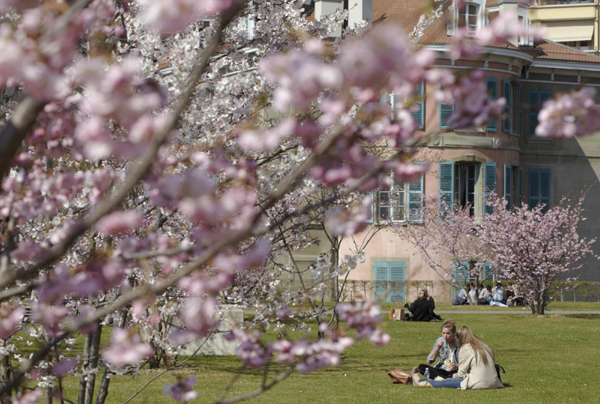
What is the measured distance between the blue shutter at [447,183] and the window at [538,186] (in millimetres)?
5136

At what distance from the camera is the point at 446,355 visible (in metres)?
13.0

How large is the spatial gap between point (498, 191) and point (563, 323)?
11.2 meters

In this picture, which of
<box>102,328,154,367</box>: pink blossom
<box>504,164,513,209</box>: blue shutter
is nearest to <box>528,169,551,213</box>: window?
<box>504,164,513,209</box>: blue shutter

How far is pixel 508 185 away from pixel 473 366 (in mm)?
25321

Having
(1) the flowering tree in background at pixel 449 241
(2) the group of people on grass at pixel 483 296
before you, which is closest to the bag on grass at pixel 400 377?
(2) the group of people on grass at pixel 483 296

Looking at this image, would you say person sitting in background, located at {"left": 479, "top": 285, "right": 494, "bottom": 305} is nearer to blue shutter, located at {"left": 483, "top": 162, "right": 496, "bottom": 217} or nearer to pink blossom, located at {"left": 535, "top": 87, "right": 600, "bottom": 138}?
blue shutter, located at {"left": 483, "top": 162, "right": 496, "bottom": 217}

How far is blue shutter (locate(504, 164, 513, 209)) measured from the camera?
36.0 metres

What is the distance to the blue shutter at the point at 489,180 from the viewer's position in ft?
115

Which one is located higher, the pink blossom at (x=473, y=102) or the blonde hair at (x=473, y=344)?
the pink blossom at (x=473, y=102)

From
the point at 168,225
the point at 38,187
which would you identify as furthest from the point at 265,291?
the point at 38,187

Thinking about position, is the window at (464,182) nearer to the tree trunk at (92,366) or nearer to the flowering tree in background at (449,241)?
the flowering tree in background at (449,241)

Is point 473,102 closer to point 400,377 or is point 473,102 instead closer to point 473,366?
point 473,366

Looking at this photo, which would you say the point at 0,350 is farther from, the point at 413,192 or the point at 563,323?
the point at 413,192

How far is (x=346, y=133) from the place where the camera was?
2.19 m
